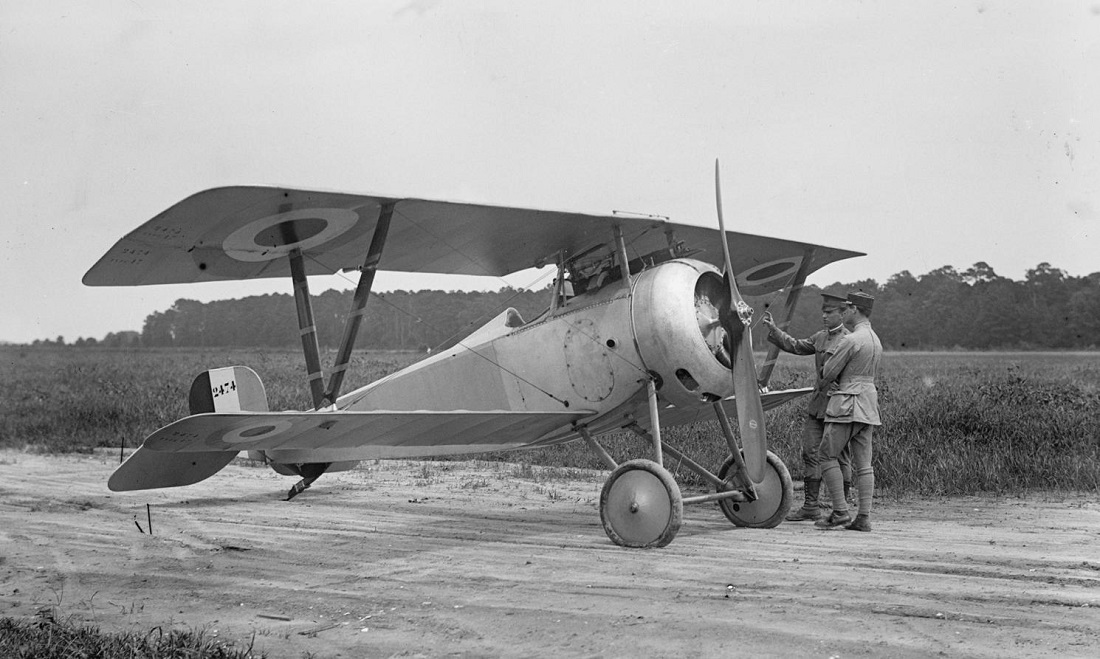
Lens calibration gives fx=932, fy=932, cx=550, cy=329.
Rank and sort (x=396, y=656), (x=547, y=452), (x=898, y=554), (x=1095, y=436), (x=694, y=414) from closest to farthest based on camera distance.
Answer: (x=396, y=656) → (x=898, y=554) → (x=694, y=414) → (x=1095, y=436) → (x=547, y=452)

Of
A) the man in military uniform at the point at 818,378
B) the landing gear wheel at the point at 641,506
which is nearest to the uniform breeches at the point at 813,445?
the man in military uniform at the point at 818,378

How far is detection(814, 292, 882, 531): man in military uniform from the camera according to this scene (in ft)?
27.8

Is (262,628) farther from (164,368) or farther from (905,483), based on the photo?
(164,368)

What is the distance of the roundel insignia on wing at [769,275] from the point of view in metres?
10.5

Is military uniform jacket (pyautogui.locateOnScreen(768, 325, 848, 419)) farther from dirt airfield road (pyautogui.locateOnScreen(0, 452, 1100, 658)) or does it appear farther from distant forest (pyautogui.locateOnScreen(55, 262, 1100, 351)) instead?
distant forest (pyautogui.locateOnScreen(55, 262, 1100, 351))

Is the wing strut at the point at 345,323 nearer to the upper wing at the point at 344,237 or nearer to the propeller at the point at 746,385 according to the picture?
the upper wing at the point at 344,237

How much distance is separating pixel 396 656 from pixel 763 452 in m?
4.07

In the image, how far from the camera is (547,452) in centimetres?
1471

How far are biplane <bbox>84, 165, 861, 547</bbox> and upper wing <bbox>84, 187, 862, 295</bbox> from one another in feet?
0.07

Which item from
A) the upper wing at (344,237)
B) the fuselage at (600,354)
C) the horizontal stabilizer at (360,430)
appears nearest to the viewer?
the horizontal stabilizer at (360,430)

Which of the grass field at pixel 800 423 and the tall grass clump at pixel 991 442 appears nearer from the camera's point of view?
the tall grass clump at pixel 991 442

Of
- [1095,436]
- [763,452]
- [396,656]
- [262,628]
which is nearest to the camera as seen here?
[396,656]

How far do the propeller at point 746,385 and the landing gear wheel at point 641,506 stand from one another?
0.77 meters

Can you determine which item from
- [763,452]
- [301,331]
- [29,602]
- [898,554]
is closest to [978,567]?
[898,554]
